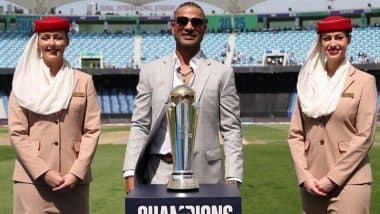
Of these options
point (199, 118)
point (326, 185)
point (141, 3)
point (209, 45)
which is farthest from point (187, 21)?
point (141, 3)

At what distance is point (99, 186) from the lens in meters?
10.4

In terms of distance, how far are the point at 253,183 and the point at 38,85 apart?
7.15 metres

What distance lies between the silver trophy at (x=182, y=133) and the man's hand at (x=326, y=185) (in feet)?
3.25

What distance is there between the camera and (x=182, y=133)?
3.20 meters

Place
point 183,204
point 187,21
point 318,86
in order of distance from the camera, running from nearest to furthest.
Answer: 1. point 183,204
2. point 187,21
3. point 318,86

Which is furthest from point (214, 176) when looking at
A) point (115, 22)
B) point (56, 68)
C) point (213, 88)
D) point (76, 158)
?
point (115, 22)

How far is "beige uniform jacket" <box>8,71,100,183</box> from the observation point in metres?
3.97

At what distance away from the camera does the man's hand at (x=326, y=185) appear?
3828 mm

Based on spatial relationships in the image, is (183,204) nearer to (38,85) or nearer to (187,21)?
(187,21)

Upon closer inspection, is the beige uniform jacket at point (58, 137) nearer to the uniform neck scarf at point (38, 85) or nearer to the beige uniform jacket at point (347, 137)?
the uniform neck scarf at point (38, 85)

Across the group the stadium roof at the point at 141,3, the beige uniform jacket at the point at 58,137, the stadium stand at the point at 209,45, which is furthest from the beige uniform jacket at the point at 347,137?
the stadium roof at the point at 141,3

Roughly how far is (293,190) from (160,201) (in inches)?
280

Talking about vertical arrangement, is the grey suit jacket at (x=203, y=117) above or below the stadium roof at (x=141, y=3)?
above

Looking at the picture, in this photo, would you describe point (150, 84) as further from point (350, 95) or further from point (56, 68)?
point (350, 95)
